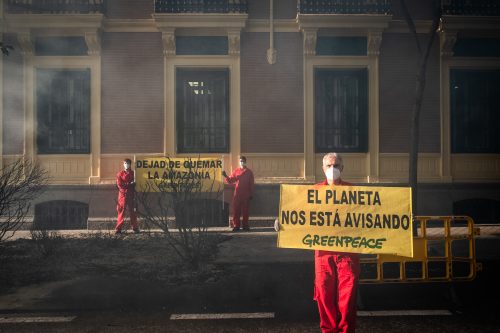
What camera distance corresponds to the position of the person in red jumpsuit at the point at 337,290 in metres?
3.46

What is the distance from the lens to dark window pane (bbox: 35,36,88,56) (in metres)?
10.8

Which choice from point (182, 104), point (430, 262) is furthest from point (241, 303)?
point (182, 104)

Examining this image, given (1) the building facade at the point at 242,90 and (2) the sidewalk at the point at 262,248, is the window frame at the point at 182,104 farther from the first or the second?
(2) the sidewalk at the point at 262,248

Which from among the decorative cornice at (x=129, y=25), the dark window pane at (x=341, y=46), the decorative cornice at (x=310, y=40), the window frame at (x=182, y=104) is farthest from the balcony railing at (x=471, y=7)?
the decorative cornice at (x=129, y=25)

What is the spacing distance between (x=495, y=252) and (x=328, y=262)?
5.10 metres

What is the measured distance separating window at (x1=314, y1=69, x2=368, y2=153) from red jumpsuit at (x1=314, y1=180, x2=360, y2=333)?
7690 millimetres

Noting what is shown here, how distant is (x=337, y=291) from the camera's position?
144 inches

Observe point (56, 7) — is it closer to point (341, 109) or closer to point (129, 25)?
point (129, 25)

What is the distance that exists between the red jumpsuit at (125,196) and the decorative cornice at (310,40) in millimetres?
5539

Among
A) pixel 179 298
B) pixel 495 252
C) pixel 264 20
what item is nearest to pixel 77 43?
pixel 264 20

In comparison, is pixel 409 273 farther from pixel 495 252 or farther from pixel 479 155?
pixel 479 155

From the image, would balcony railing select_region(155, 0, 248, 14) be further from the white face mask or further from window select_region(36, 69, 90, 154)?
the white face mask

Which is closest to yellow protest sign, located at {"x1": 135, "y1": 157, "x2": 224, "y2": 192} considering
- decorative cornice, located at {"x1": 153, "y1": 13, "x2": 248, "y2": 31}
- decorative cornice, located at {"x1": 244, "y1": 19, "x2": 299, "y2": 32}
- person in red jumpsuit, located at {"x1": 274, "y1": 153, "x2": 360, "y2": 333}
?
decorative cornice, located at {"x1": 153, "y1": 13, "x2": 248, "y2": 31}

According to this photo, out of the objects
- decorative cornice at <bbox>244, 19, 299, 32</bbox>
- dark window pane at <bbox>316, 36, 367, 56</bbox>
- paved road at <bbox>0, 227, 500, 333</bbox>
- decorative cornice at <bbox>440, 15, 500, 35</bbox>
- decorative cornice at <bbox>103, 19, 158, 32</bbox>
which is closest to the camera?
paved road at <bbox>0, 227, 500, 333</bbox>
